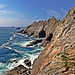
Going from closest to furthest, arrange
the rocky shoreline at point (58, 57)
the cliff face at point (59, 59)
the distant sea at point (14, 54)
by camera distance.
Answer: the cliff face at point (59, 59) → the rocky shoreline at point (58, 57) → the distant sea at point (14, 54)

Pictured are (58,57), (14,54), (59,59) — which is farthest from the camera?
(14,54)

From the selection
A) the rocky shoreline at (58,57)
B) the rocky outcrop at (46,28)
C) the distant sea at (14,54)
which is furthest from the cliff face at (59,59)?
the rocky outcrop at (46,28)

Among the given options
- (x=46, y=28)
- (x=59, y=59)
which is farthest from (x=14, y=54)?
(x=46, y=28)

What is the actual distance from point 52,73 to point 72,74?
2.33 m

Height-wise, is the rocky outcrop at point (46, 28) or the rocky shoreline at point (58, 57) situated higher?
the rocky outcrop at point (46, 28)

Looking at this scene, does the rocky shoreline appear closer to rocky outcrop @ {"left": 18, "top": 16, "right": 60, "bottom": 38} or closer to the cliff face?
the cliff face

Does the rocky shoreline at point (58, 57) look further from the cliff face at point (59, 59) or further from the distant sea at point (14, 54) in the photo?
the distant sea at point (14, 54)

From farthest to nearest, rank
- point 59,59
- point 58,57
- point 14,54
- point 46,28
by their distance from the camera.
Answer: point 46,28 < point 14,54 < point 58,57 < point 59,59

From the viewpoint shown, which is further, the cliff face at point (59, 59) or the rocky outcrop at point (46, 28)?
the rocky outcrop at point (46, 28)

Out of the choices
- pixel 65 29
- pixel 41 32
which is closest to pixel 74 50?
pixel 65 29

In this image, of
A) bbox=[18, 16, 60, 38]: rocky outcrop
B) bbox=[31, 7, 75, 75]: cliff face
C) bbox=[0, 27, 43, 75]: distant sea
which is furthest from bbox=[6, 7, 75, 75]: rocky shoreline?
bbox=[18, 16, 60, 38]: rocky outcrop

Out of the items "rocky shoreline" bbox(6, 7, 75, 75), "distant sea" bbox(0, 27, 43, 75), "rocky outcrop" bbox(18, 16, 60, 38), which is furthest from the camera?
"rocky outcrop" bbox(18, 16, 60, 38)

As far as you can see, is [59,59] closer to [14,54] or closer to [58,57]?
[58,57]

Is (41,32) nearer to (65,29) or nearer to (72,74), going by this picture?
(65,29)
